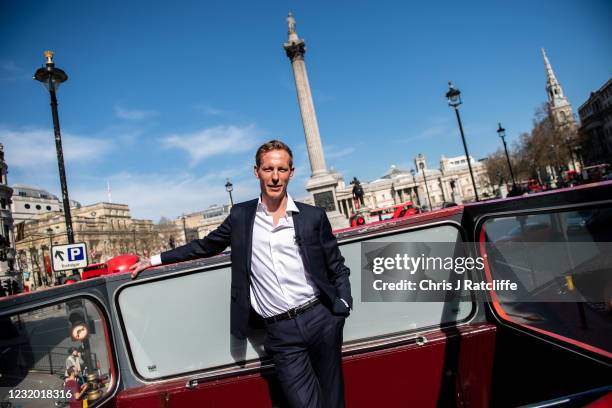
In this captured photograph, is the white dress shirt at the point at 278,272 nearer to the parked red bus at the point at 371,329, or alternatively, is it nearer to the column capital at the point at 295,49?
the parked red bus at the point at 371,329

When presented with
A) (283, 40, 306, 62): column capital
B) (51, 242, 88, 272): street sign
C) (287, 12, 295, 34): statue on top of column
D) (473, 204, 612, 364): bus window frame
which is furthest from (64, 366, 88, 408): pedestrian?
(287, 12, 295, 34): statue on top of column

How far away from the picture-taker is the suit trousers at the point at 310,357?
7.09 ft

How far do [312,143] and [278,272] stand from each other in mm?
25919

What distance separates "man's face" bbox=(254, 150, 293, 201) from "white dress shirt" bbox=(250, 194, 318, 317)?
0.47 ft

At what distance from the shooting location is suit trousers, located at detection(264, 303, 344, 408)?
2.16 m

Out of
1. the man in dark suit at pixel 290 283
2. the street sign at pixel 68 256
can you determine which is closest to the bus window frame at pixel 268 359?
the man in dark suit at pixel 290 283

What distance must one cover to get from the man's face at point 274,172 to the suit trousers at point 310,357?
783 millimetres

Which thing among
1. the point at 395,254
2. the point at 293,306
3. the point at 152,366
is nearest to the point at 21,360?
the point at 152,366

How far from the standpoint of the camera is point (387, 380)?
8.07 ft

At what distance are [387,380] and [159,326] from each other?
5.32ft

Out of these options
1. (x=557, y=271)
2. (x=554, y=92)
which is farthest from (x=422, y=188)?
(x=557, y=271)

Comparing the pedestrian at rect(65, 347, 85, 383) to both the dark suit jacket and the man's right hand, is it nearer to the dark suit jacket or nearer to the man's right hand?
the man's right hand

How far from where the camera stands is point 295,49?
2892 centimetres

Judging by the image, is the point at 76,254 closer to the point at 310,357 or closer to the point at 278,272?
the point at 278,272
